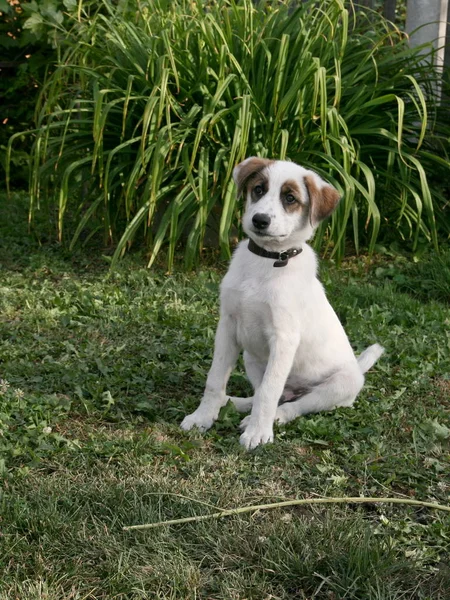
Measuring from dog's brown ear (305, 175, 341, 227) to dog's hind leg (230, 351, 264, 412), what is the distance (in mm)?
714

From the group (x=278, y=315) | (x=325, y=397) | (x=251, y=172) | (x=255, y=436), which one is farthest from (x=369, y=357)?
(x=251, y=172)

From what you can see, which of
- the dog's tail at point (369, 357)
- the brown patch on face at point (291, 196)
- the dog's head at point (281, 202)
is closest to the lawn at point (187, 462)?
the dog's tail at point (369, 357)

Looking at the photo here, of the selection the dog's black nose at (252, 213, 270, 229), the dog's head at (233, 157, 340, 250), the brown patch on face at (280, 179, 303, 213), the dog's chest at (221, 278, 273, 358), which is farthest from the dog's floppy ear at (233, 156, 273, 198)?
the dog's chest at (221, 278, 273, 358)

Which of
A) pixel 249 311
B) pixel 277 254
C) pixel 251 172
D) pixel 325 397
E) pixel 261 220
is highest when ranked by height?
pixel 251 172

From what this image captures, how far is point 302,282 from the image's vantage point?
3516 millimetres

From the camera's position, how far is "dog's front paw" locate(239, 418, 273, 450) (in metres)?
3.30

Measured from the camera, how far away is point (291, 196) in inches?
133

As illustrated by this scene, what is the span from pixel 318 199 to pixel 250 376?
907mm

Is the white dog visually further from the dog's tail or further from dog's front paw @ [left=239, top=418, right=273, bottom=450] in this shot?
the dog's tail

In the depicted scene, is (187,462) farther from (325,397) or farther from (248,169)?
(248,169)

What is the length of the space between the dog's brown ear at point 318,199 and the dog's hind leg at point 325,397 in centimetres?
73

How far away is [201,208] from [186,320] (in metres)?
0.85

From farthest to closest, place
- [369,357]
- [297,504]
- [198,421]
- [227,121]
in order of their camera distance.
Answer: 1. [227,121]
2. [369,357]
3. [198,421]
4. [297,504]

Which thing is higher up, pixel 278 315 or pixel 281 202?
pixel 281 202
